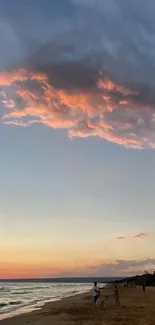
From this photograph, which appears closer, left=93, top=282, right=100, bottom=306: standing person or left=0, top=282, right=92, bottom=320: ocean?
left=93, top=282, right=100, bottom=306: standing person

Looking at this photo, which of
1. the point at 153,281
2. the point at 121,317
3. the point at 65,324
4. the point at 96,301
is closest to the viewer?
the point at 65,324

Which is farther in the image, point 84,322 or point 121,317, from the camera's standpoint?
point 121,317

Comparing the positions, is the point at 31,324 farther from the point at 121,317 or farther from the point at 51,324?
the point at 121,317

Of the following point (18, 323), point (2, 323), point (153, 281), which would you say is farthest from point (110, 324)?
point (153, 281)

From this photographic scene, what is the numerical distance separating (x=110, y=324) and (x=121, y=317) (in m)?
4.08

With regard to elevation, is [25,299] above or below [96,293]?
below

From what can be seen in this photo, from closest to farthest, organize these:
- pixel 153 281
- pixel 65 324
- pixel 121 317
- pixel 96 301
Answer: pixel 65 324
pixel 121 317
pixel 96 301
pixel 153 281

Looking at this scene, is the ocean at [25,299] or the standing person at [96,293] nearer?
the standing person at [96,293]

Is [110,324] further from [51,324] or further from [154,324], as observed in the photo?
[51,324]

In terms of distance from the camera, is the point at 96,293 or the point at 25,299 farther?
the point at 25,299

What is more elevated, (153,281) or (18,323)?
(153,281)

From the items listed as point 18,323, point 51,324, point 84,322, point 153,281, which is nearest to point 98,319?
point 84,322

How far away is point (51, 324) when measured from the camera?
25.2 meters

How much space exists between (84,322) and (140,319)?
3631 millimetres
